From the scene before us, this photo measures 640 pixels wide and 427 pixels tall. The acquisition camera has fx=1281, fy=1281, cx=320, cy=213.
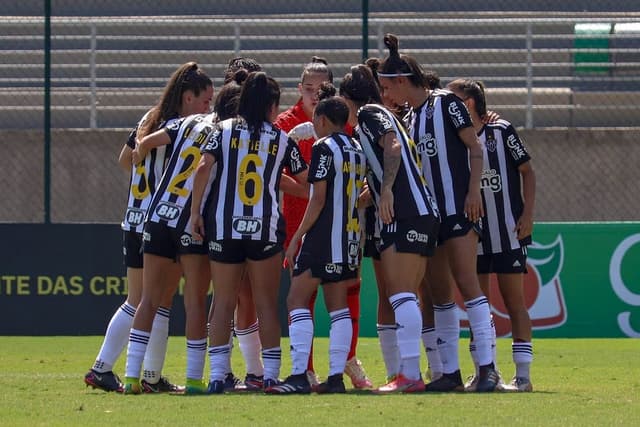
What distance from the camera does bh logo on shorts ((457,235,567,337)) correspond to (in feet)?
37.4

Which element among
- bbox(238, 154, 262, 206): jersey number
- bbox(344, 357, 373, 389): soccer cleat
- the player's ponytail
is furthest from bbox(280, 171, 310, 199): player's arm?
bbox(344, 357, 373, 389): soccer cleat

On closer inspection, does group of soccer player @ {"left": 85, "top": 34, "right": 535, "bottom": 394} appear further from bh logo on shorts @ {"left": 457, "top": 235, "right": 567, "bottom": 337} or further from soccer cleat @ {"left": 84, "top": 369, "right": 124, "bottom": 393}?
bh logo on shorts @ {"left": 457, "top": 235, "right": 567, "bottom": 337}

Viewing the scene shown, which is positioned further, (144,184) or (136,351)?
(144,184)

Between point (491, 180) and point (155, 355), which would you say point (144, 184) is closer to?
point (155, 355)

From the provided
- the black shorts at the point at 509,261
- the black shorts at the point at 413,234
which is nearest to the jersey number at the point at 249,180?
the black shorts at the point at 413,234

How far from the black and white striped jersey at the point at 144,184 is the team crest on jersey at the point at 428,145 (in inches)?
57.5

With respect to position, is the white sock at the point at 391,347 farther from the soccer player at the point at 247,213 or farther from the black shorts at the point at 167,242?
the black shorts at the point at 167,242

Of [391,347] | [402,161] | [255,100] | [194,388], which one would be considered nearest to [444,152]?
[402,161]

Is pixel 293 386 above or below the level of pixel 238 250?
below

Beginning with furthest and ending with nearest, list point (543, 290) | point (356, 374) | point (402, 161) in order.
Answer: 1. point (543, 290)
2. point (356, 374)
3. point (402, 161)

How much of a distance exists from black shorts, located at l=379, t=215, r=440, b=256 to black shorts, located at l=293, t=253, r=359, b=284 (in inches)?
12.0

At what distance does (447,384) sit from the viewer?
7.29m

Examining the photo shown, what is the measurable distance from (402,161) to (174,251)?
4.59ft

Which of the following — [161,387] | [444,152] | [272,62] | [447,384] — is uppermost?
[272,62]
